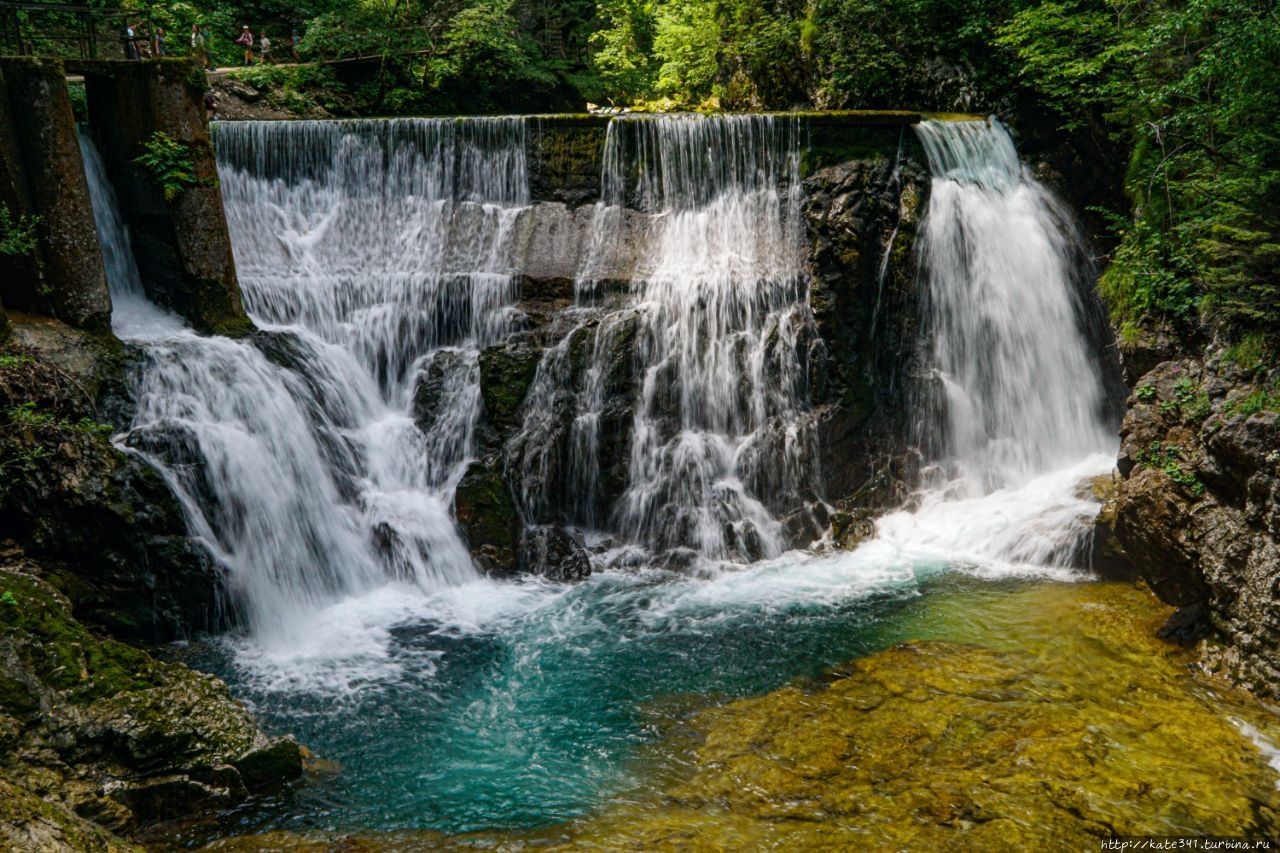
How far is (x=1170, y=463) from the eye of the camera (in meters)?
8.24

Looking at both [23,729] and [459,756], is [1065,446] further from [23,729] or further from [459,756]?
[23,729]

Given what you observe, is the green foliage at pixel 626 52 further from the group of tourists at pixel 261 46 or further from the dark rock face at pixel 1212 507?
the dark rock face at pixel 1212 507

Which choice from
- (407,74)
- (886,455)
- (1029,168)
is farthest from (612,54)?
(886,455)

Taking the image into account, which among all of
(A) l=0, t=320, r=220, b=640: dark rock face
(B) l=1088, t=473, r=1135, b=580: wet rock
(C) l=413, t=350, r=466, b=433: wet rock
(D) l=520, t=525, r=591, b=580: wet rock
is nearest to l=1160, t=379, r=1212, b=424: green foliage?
(B) l=1088, t=473, r=1135, b=580: wet rock

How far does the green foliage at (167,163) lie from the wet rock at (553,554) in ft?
20.3

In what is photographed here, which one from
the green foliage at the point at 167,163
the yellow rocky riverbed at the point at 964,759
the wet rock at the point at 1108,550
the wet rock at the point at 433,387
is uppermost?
the green foliage at the point at 167,163

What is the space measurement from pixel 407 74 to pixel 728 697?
16.7 meters

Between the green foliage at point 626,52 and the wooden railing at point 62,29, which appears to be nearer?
the wooden railing at point 62,29

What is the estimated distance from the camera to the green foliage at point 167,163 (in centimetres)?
1029

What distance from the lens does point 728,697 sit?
286 inches

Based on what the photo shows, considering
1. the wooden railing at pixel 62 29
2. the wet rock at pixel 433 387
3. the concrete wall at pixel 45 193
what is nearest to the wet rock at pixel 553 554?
the wet rock at pixel 433 387

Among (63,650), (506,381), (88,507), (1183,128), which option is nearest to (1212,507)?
(1183,128)

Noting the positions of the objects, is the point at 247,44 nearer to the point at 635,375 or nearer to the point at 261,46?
the point at 261,46

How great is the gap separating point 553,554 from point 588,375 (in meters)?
2.49
